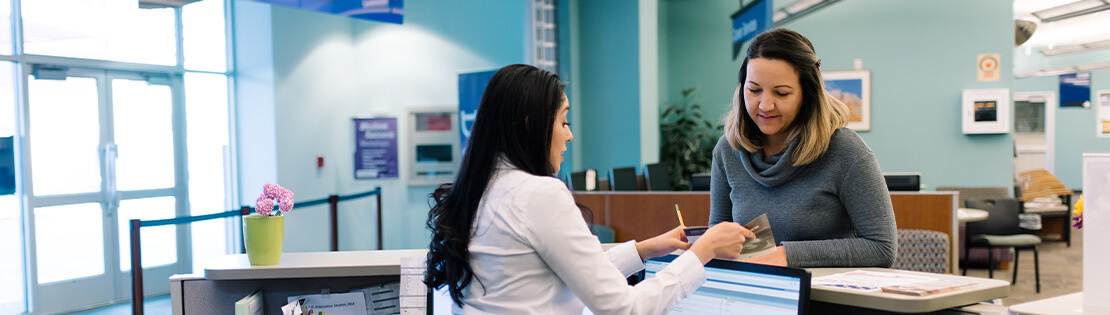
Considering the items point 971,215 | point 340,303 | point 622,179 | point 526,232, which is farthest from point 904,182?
point 526,232

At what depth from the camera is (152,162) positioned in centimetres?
663

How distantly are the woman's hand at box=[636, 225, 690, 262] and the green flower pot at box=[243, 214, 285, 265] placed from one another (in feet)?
3.49

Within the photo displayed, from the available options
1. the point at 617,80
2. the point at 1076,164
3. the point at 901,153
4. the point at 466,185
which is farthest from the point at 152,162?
the point at 1076,164

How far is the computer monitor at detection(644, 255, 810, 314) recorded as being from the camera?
4.55 ft

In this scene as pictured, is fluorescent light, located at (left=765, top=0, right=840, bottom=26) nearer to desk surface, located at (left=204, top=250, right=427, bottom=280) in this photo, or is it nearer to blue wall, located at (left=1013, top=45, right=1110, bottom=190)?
desk surface, located at (left=204, top=250, right=427, bottom=280)

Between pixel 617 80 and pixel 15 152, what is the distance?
501 cm

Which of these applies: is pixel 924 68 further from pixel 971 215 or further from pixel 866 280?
pixel 866 280

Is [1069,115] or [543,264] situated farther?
[1069,115]

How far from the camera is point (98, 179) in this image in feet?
20.3

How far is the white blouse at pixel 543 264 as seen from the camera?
135cm

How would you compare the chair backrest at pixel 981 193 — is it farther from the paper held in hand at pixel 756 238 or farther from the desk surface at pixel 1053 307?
the paper held in hand at pixel 756 238

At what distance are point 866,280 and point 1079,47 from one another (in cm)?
1160

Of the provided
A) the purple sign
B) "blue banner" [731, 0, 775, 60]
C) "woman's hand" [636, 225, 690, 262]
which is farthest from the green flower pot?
the purple sign

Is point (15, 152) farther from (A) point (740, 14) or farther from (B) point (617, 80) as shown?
(A) point (740, 14)
